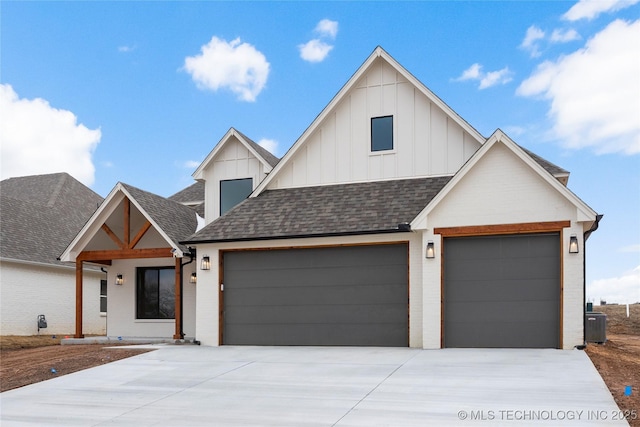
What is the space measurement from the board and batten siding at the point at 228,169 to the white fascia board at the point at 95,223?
300 centimetres

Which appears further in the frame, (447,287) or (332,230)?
(332,230)

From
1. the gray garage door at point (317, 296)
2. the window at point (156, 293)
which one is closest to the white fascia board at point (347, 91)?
the gray garage door at point (317, 296)

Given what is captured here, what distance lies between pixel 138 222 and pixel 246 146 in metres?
4.80

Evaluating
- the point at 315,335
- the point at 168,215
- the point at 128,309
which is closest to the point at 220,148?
the point at 168,215

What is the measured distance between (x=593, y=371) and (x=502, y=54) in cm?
937

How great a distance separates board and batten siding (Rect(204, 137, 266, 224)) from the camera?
67.2 feet

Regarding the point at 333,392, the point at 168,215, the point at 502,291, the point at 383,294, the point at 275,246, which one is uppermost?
the point at 168,215

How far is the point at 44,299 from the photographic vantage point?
83.7ft

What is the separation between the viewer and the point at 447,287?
14.5 m

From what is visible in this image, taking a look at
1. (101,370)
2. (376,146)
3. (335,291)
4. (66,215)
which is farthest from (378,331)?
(66,215)

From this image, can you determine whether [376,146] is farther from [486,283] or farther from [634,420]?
[634,420]

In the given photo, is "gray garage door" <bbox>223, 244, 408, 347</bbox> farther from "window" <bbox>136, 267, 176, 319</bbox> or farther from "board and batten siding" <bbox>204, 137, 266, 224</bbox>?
"window" <bbox>136, 267, 176, 319</bbox>

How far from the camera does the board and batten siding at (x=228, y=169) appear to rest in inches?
806

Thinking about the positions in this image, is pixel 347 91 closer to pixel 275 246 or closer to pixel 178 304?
pixel 275 246
